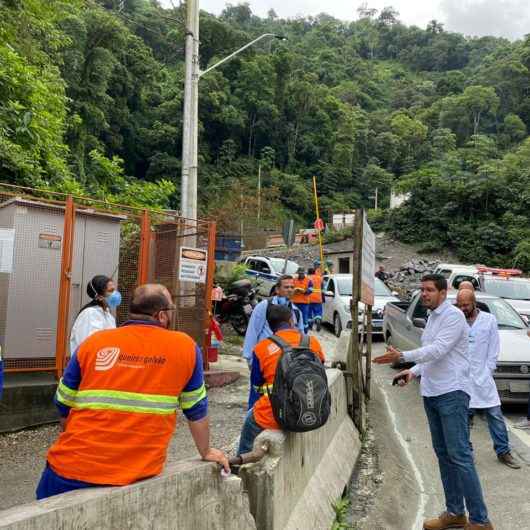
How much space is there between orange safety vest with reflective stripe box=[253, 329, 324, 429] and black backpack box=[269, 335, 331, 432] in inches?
9.8

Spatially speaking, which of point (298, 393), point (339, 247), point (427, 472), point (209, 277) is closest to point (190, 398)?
point (298, 393)

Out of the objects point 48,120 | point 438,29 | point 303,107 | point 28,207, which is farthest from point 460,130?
point 28,207

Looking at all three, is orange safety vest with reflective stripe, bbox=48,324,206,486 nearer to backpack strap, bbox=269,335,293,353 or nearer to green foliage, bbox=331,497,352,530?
backpack strap, bbox=269,335,293,353

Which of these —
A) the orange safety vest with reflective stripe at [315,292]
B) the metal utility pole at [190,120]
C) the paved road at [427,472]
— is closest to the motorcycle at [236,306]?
the orange safety vest with reflective stripe at [315,292]

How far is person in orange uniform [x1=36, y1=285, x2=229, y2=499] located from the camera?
245cm

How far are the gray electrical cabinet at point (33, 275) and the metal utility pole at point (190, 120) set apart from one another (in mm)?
4699

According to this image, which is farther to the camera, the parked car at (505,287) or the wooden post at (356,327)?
the parked car at (505,287)

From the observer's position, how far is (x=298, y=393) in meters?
3.46

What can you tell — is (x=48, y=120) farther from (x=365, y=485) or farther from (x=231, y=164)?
(x=231, y=164)

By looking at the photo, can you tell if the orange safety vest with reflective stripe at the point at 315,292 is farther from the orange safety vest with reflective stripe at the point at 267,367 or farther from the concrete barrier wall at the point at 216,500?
the orange safety vest with reflective stripe at the point at 267,367

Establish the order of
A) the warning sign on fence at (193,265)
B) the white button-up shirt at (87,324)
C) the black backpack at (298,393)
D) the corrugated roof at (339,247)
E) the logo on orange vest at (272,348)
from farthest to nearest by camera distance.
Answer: the corrugated roof at (339,247) < the warning sign on fence at (193,265) < the white button-up shirt at (87,324) < the logo on orange vest at (272,348) < the black backpack at (298,393)

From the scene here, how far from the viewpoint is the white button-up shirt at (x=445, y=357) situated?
4.16 meters

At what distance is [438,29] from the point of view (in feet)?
476

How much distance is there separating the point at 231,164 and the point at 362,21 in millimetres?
117101
